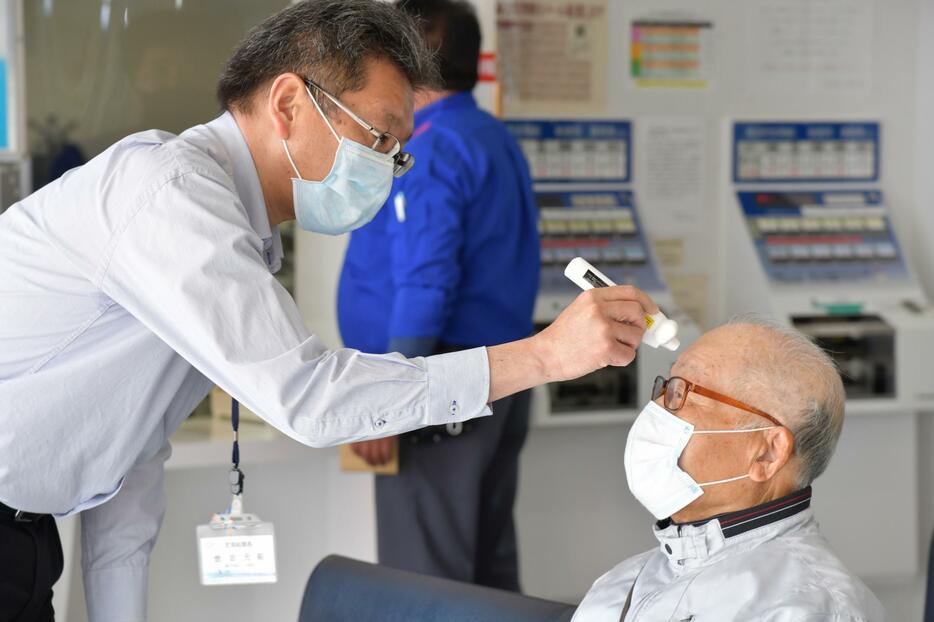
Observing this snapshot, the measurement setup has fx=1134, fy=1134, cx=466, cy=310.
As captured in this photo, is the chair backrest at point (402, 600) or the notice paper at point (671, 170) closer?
the chair backrest at point (402, 600)

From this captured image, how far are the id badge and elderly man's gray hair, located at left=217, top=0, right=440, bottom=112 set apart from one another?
0.65m

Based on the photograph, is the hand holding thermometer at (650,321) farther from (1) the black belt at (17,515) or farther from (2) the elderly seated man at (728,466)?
(1) the black belt at (17,515)

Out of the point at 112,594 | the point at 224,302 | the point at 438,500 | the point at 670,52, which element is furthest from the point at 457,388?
the point at 670,52

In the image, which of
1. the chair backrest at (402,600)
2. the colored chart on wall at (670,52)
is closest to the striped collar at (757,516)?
the chair backrest at (402,600)

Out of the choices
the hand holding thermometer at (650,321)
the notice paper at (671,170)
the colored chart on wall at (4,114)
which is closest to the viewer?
the hand holding thermometer at (650,321)

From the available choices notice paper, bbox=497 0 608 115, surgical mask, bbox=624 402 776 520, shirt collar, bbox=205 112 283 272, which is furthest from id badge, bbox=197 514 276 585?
notice paper, bbox=497 0 608 115

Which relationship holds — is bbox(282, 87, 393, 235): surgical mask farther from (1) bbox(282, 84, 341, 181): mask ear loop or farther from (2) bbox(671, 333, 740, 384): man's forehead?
(2) bbox(671, 333, 740, 384): man's forehead

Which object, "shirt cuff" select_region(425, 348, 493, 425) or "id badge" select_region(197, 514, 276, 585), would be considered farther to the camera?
"id badge" select_region(197, 514, 276, 585)

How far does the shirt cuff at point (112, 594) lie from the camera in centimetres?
178

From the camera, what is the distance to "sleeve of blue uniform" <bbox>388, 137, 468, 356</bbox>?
266cm

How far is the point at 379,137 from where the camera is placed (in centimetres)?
157

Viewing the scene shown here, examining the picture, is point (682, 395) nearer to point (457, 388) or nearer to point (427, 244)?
point (457, 388)

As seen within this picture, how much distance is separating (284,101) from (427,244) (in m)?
1.16

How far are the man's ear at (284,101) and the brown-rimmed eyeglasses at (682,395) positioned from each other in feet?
2.42
